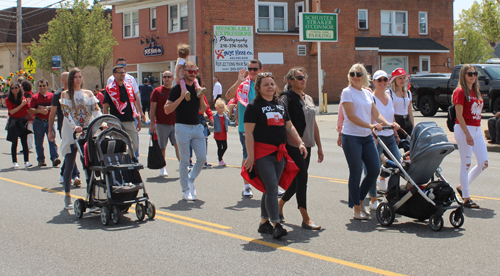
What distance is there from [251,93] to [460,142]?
121 inches

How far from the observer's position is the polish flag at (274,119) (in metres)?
6.10

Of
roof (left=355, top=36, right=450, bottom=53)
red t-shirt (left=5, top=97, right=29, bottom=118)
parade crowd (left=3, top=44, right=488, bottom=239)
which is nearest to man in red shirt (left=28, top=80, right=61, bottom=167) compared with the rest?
red t-shirt (left=5, top=97, right=29, bottom=118)

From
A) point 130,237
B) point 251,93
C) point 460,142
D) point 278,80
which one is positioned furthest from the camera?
point 278,80

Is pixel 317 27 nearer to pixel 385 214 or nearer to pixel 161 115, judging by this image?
pixel 161 115

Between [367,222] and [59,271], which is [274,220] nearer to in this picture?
[367,222]

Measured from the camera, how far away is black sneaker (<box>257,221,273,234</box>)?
20.8 feet

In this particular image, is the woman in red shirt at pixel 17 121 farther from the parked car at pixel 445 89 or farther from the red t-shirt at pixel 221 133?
the parked car at pixel 445 89

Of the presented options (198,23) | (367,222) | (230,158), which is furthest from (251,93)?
(198,23)

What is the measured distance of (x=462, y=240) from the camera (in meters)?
5.91

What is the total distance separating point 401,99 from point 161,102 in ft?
14.7

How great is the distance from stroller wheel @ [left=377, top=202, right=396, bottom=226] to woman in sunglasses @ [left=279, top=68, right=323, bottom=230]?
76cm

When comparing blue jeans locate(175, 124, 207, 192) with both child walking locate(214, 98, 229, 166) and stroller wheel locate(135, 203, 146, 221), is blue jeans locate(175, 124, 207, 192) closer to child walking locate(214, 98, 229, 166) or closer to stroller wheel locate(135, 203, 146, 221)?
stroller wheel locate(135, 203, 146, 221)

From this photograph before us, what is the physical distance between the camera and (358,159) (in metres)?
6.81

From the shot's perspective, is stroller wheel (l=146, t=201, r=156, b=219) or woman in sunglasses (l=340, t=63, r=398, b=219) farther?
stroller wheel (l=146, t=201, r=156, b=219)
